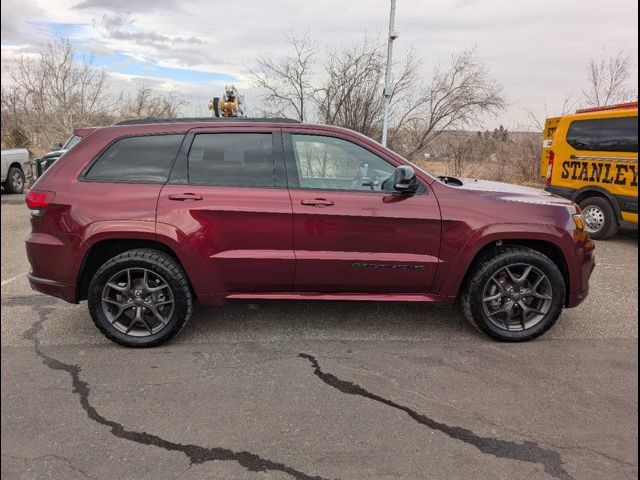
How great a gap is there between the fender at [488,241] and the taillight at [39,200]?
308 cm

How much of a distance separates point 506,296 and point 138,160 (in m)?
3.17

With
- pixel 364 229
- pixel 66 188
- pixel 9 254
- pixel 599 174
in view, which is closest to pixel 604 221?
pixel 599 174

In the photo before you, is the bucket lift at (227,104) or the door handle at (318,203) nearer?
the door handle at (318,203)

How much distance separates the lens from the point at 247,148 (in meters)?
3.66

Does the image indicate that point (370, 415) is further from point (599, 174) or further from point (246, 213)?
point (599, 174)

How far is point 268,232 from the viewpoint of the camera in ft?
11.5

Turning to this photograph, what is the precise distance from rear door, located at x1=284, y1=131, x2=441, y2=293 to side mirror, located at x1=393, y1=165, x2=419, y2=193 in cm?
8

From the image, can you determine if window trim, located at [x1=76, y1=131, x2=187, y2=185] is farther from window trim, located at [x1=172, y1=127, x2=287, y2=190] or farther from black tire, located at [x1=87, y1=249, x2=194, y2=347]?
black tire, located at [x1=87, y1=249, x2=194, y2=347]

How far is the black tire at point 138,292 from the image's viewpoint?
347 cm

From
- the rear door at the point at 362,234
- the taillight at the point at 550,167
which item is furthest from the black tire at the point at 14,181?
the taillight at the point at 550,167

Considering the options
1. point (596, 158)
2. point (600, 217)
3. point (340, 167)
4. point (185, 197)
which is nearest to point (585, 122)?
point (596, 158)

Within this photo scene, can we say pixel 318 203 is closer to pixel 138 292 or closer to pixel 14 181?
pixel 138 292

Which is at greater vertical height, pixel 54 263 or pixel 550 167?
pixel 550 167

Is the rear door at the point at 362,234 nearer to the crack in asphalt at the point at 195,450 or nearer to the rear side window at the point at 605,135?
the crack in asphalt at the point at 195,450
